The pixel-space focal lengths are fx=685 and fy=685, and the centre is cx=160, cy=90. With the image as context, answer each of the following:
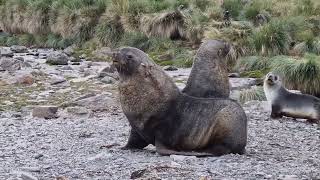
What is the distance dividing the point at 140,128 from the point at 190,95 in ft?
2.65

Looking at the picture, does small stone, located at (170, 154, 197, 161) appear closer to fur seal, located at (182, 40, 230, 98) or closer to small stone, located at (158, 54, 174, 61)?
fur seal, located at (182, 40, 230, 98)

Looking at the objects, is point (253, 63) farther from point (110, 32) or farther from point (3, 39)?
point (3, 39)

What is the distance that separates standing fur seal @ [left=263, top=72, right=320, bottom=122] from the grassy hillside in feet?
9.35

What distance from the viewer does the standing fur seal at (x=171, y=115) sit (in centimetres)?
748

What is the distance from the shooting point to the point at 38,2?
88.7ft

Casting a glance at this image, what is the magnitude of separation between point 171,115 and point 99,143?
1.44 m

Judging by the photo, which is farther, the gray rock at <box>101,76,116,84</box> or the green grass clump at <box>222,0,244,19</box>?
the green grass clump at <box>222,0,244,19</box>

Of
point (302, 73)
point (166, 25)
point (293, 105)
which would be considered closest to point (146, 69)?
point (293, 105)

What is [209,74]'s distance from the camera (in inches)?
319

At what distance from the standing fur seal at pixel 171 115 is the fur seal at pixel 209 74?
1.28 feet

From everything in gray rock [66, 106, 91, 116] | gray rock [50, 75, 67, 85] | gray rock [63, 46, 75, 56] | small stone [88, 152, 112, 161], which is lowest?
gray rock [63, 46, 75, 56]

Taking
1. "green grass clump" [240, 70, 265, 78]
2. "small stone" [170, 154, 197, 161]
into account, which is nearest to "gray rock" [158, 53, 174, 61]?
"green grass clump" [240, 70, 265, 78]

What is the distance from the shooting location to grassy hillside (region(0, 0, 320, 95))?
17.1 m

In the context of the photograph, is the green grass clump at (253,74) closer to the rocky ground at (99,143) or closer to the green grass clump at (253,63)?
the green grass clump at (253,63)
